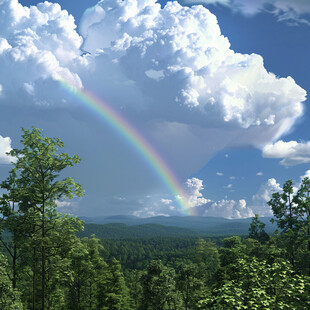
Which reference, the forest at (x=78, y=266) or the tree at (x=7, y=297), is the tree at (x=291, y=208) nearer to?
the forest at (x=78, y=266)

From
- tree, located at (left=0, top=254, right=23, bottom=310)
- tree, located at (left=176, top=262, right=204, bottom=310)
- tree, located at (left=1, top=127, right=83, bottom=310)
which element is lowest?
tree, located at (left=176, top=262, right=204, bottom=310)

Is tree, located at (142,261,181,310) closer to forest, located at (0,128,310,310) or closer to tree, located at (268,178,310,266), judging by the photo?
forest, located at (0,128,310,310)

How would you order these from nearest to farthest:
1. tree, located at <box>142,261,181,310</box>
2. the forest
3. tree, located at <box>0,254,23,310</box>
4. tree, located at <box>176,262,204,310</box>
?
1. the forest
2. tree, located at <box>0,254,23,310</box>
3. tree, located at <box>142,261,181,310</box>
4. tree, located at <box>176,262,204,310</box>

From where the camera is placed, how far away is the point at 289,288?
375 inches

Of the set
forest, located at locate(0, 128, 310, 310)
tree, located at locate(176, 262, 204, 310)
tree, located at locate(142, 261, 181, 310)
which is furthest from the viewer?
tree, located at locate(176, 262, 204, 310)

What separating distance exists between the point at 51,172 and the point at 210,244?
60523 mm

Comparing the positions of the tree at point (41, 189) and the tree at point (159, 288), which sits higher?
the tree at point (41, 189)

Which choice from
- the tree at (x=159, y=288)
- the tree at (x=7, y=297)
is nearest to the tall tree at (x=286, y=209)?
the tree at (x=159, y=288)

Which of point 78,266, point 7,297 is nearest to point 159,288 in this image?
point 78,266

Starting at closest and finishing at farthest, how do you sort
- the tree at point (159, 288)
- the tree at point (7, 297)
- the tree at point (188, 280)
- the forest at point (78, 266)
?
the forest at point (78, 266), the tree at point (7, 297), the tree at point (159, 288), the tree at point (188, 280)

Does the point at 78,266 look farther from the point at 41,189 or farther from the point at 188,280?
the point at 41,189

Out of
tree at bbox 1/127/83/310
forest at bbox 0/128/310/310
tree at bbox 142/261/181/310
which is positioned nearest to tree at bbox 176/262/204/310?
forest at bbox 0/128/310/310

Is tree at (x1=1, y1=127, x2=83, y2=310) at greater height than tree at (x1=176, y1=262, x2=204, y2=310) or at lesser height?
greater

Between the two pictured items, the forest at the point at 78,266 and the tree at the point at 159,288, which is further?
the tree at the point at 159,288
